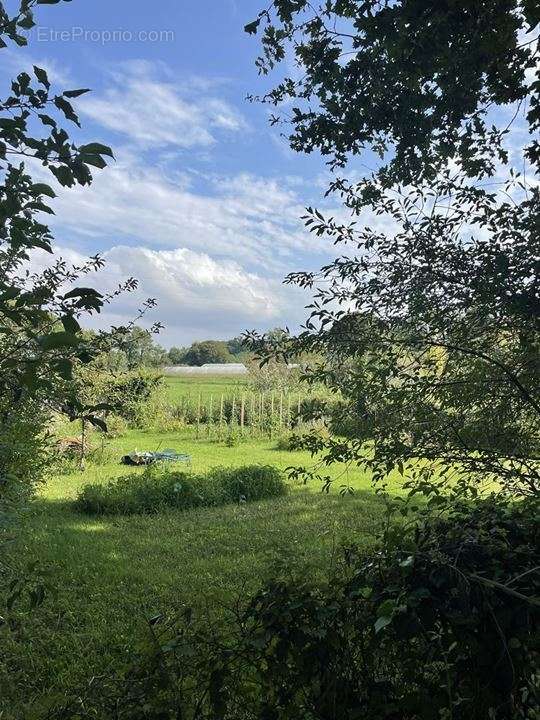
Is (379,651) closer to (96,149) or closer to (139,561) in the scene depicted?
(96,149)

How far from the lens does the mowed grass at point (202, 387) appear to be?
60.6 ft

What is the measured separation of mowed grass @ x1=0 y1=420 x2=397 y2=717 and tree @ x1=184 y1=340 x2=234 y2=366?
2102 cm

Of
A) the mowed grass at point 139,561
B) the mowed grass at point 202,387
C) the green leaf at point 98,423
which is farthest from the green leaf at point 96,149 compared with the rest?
the mowed grass at point 202,387

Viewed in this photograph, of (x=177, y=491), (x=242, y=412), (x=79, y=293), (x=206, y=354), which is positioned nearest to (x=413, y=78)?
(x=79, y=293)

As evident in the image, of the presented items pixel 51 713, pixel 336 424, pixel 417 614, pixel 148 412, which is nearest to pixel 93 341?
pixel 336 424

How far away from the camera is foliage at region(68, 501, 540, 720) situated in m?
1.40

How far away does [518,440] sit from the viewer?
2363mm

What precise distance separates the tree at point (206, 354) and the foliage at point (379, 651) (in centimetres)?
2858

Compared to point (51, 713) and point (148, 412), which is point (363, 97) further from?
point (148, 412)

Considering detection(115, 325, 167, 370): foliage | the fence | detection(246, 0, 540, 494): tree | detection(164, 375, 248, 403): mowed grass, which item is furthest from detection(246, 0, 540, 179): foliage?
detection(164, 375, 248, 403): mowed grass

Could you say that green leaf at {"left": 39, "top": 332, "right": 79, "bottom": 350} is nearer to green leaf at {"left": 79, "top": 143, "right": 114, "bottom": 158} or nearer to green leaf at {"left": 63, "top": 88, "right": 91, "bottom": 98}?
green leaf at {"left": 79, "top": 143, "right": 114, "bottom": 158}

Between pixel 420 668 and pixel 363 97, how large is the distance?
243 cm

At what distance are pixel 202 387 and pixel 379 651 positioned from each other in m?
19.5

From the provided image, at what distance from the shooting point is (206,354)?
104ft
